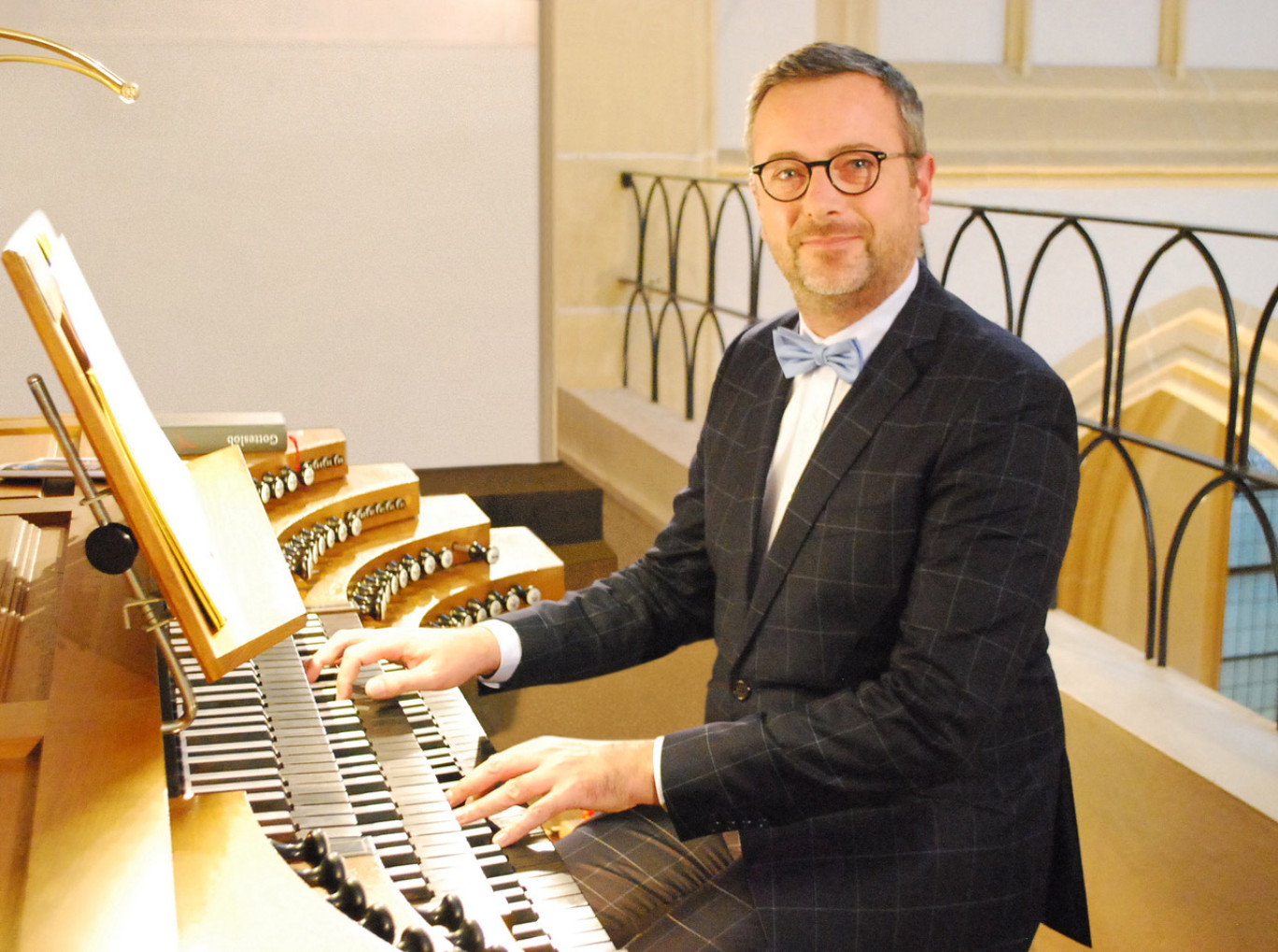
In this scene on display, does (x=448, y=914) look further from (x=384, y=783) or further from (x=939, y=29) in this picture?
(x=939, y=29)

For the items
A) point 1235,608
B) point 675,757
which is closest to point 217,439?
point 675,757

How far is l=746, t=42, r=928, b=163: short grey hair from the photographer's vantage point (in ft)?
4.96

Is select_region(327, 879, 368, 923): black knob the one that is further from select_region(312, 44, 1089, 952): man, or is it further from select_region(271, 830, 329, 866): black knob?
select_region(312, 44, 1089, 952): man

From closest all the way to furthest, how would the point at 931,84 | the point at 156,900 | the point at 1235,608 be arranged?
1. the point at 156,900
2. the point at 931,84
3. the point at 1235,608

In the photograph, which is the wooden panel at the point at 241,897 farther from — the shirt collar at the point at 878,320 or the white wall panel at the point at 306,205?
the white wall panel at the point at 306,205

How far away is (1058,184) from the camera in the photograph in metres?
6.11

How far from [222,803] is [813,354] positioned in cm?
85

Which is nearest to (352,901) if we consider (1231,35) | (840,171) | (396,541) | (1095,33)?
(840,171)

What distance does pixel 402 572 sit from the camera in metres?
2.39

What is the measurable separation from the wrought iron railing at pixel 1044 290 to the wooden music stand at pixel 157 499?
101 cm

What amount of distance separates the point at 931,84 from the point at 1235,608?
4.14 metres

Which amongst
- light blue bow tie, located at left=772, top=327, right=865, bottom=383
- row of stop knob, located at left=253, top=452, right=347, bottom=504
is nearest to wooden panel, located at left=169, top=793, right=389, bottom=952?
light blue bow tie, located at left=772, top=327, right=865, bottom=383

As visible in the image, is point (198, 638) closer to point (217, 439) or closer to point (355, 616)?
point (355, 616)

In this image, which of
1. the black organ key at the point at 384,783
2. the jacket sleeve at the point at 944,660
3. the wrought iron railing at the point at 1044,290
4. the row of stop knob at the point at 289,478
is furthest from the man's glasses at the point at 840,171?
the row of stop knob at the point at 289,478
